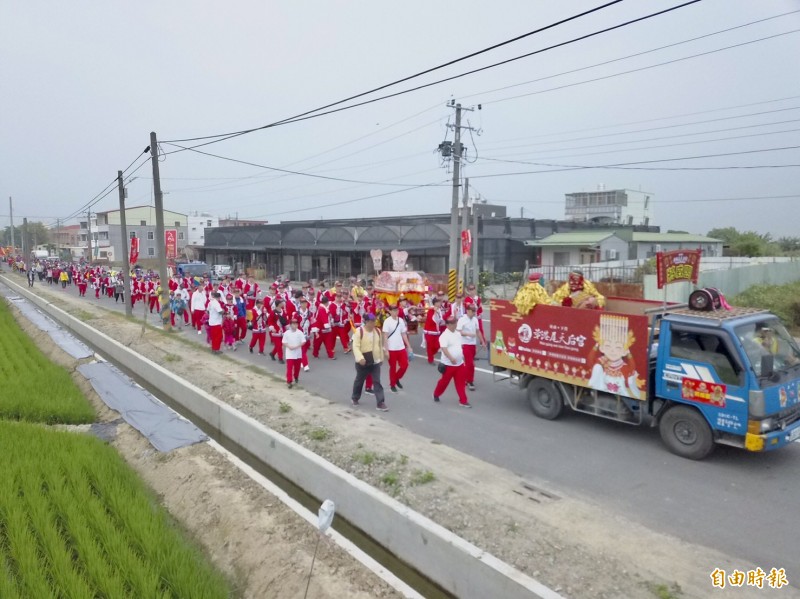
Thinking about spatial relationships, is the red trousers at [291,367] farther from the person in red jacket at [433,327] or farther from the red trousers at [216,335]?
the red trousers at [216,335]

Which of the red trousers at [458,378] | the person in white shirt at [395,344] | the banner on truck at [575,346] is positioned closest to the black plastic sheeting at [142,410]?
the person in white shirt at [395,344]

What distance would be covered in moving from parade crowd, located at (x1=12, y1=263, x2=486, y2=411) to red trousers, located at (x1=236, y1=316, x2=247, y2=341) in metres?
0.03

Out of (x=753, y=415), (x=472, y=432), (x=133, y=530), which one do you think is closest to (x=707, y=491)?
(x=753, y=415)

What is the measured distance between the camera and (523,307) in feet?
29.0

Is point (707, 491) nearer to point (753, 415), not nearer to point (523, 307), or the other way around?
point (753, 415)

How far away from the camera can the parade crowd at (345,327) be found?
9.50 metres

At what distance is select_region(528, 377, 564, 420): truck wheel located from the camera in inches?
341

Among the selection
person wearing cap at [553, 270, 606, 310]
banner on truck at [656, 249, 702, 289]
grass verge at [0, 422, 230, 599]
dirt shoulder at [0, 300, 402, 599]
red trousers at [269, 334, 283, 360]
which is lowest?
dirt shoulder at [0, 300, 402, 599]

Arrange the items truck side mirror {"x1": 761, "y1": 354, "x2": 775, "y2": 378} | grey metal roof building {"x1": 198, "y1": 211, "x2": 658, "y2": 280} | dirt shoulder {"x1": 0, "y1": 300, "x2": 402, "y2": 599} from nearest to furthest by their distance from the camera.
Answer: dirt shoulder {"x1": 0, "y1": 300, "x2": 402, "y2": 599} < truck side mirror {"x1": 761, "y1": 354, "x2": 775, "y2": 378} < grey metal roof building {"x1": 198, "y1": 211, "x2": 658, "y2": 280}

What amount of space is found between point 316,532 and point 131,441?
4.38 metres

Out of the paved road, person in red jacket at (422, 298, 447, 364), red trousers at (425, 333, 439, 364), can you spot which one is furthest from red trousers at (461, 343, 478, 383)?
red trousers at (425, 333, 439, 364)

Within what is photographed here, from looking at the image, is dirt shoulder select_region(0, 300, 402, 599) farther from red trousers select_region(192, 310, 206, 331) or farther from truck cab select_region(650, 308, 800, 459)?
red trousers select_region(192, 310, 206, 331)

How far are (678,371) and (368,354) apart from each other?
448 cm

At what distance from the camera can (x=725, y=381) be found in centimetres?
661
